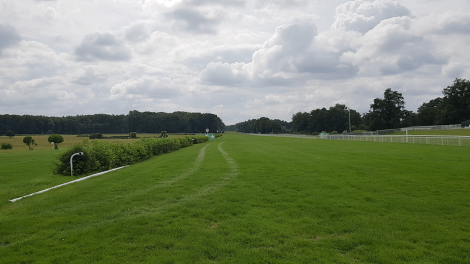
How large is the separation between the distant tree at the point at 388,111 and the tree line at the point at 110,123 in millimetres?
102280

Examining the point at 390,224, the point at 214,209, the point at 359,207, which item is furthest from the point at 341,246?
the point at 214,209

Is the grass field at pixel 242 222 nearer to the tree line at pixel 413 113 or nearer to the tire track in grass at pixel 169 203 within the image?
the tire track in grass at pixel 169 203

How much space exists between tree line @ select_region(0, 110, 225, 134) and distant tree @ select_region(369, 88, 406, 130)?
102280mm

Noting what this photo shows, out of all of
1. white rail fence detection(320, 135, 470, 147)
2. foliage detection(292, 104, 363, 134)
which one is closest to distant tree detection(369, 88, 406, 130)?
foliage detection(292, 104, 363, 134)

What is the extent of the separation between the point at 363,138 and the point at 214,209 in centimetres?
4071

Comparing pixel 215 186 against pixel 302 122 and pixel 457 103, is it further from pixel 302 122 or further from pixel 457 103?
pixel 302 122

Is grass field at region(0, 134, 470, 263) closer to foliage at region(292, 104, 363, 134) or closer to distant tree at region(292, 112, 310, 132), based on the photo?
foliage at region(292, 104, 363, 134)

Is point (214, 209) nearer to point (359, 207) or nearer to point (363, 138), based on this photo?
point (359, 207)

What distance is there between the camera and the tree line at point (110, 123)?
111 m

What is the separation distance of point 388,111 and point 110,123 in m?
124

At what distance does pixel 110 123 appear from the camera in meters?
146

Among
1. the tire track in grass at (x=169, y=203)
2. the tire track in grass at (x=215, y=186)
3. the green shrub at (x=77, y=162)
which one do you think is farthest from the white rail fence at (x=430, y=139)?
the green shrub at (x=77, y=162)

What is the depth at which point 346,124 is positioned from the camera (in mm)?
113625

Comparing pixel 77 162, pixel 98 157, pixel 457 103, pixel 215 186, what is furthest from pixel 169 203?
pixel 457 103
